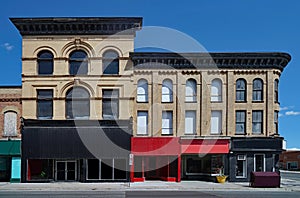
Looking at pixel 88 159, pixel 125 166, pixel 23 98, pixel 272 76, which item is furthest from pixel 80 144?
pixel 272 76

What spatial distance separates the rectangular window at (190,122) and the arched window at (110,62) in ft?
22.0

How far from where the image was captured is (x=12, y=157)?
29.9 meters

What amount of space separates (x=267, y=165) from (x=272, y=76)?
711cm

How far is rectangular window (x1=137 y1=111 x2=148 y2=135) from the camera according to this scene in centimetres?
3102

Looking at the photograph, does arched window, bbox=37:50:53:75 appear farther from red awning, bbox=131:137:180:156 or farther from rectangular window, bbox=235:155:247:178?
rectangular window, bbox=235:155:247:178

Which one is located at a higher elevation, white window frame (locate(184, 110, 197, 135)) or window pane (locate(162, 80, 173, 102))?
window pane (locate(162, 80, 173, 102))

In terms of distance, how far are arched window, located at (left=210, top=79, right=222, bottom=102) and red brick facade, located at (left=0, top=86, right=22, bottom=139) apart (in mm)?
15347

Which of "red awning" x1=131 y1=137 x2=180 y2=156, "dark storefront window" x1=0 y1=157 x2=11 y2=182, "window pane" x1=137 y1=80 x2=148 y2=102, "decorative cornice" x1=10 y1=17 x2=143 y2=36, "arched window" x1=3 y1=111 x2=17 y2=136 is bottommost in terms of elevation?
"dark storefront window" x1=0 y1=157 x2=11 y2=182

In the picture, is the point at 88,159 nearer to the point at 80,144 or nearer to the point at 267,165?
the point at 80,144

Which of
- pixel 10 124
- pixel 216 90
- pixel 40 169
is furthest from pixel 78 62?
pixel 216 90

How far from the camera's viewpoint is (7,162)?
30.8 metres

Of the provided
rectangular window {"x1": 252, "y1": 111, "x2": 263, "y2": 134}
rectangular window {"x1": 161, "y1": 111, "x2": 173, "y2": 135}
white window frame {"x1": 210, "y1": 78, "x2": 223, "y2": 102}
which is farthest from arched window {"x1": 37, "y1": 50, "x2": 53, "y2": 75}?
rectangular window {"x1": 252, "y1": 111, "x2": 263, "y2": 134}

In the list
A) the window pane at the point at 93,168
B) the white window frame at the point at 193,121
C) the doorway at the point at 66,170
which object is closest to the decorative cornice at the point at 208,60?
the white window frame at the point at 193,121

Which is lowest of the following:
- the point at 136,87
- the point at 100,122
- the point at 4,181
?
the point at 4,181
